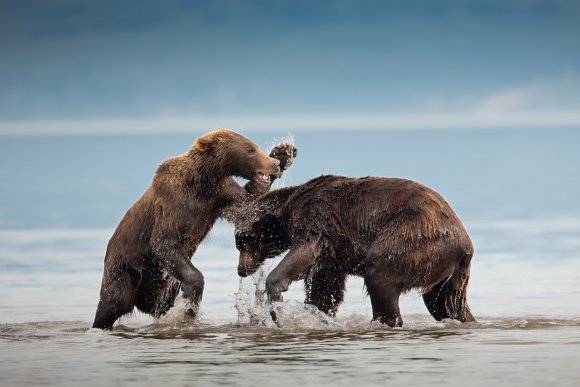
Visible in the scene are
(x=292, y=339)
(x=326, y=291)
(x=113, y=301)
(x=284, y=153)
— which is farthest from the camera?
(x=284, y=153)

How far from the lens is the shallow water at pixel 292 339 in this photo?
9.83 metres

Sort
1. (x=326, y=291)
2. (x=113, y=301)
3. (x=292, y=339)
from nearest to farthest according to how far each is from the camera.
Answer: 1. (x=292, y=339)
2. (x=326, y=291)
3. (x=113, y=301)

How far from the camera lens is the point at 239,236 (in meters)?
13.2

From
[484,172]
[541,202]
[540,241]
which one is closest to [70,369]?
[540,241]

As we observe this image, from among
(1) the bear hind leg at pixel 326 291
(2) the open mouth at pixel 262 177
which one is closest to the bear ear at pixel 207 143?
(2) the open mouth at pixel 262 177

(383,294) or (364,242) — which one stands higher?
(364,242)

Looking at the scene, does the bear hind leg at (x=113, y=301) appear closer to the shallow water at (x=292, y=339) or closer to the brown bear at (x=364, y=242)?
the shallow water at (x=292, y=339)

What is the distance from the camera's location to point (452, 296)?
12398 millimetres

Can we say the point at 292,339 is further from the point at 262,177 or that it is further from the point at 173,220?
the point at 262,177

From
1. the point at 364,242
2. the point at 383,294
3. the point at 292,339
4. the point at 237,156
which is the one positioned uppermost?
the point at 237,156

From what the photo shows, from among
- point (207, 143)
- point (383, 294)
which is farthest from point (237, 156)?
point (383, 294)

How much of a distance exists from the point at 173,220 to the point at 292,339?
6.52 ft

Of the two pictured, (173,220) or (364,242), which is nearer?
(364,242)

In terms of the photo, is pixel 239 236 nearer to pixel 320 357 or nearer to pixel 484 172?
pixel 320 357
